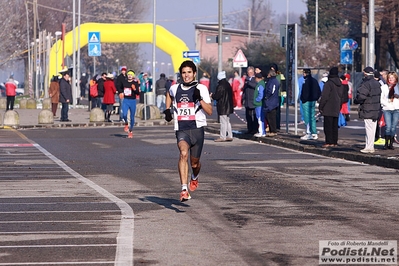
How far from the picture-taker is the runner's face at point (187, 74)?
13.0 meters

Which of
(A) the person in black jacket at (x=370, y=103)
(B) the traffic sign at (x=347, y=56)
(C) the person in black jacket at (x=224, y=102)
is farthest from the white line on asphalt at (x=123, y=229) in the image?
(B) the traffic sign at (x=347, y=56)

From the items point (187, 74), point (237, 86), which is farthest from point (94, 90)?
point (187, 74)

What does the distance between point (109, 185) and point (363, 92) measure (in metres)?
7.43

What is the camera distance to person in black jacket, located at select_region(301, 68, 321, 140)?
26.3 meters

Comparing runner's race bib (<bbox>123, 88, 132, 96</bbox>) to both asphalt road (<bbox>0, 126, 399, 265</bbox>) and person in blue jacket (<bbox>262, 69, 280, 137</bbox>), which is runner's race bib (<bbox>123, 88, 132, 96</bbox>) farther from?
asphalt road (<bbox>0, 126, 399, 265</bbox>)

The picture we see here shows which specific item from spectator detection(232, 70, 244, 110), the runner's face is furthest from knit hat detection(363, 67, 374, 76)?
spectator detection(232, 70, 244, 110)

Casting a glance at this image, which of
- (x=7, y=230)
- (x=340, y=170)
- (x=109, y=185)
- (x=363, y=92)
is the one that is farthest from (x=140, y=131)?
(x=7, y=230)

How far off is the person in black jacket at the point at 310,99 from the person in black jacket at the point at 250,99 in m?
2.29

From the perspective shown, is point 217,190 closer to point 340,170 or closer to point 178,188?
point 178,188

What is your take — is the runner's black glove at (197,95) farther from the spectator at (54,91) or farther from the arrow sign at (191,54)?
the arrow sign at (191,54)

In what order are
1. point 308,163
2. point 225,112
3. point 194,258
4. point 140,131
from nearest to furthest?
point 194,258, point 308,163, point 225,112, point 140,131

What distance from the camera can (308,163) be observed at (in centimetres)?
2069

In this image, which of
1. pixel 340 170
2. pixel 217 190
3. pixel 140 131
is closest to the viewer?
pixel 217 190

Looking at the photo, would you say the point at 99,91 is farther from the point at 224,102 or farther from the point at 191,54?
the point at 224,102
